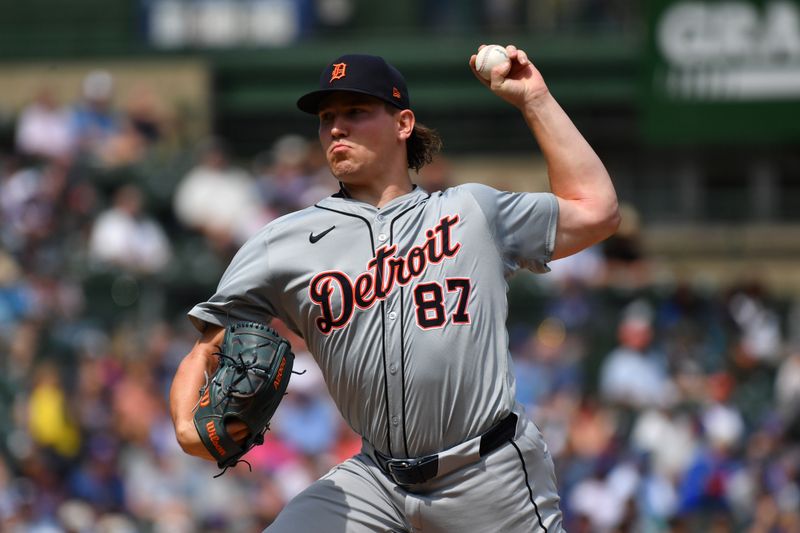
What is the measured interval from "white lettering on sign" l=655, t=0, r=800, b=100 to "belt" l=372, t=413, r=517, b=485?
40.0ft

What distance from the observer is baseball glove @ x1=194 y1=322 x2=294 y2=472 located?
396 cm

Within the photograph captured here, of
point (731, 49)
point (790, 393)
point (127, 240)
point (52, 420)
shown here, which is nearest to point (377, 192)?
point (52, 420)

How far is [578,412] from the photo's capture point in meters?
10.4

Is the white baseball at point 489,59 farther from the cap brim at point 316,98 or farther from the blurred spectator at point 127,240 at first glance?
the blurred spectator at point 127,240

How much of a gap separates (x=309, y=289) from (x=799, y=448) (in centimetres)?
726

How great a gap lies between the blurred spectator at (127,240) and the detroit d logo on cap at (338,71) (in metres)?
7.94

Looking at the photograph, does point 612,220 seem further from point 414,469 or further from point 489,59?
point 414,469

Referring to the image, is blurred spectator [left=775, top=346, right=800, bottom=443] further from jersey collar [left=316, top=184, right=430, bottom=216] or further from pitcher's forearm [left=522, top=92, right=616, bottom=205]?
jersey collar [left=316, top=184, right=430, bottom=216]

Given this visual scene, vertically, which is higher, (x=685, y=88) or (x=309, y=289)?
(x=309, y=289)

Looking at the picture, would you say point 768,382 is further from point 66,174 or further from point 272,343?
point 272,343

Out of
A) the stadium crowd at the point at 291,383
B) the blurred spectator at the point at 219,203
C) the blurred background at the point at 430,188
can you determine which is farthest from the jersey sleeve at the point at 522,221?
the blurred spectator at the point at 219,203

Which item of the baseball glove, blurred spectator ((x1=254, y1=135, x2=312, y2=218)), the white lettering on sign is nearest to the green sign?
the white lettering on sign

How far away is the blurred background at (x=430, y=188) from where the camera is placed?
9922mm

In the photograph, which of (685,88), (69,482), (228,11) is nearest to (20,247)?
(69,482)
